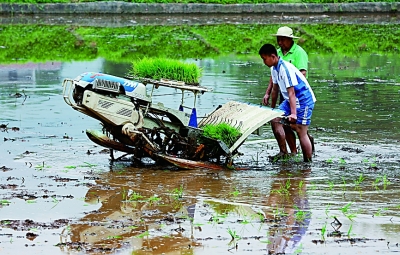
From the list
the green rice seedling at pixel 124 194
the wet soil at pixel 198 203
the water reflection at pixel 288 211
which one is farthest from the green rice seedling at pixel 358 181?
the green rice seedling at pixel 124 194

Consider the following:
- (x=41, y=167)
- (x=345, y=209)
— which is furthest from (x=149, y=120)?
(x=345, y=209)

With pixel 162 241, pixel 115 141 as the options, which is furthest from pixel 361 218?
pixel 115 141

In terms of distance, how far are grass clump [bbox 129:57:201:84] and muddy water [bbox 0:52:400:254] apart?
0.32 metres

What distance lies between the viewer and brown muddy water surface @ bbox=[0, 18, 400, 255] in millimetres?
6027

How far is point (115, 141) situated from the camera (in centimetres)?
877

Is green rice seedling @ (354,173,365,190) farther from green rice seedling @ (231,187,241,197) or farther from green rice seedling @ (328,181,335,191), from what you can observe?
green rice seedling @ (231,187,241,197)

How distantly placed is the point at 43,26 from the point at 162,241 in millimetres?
20106

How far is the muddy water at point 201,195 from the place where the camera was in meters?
6.03

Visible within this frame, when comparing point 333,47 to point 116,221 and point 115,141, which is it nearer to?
point 115,141

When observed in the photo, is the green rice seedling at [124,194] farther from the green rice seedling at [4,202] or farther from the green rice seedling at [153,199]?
the green rice seedling at [4,202]

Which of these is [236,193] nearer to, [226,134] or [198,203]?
[198,203]

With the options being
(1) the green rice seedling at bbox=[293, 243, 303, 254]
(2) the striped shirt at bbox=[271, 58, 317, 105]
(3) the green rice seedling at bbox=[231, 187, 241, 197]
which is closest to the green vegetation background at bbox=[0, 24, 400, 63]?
(2) the striped shirt at bbox=[271, 58, 317, 105]

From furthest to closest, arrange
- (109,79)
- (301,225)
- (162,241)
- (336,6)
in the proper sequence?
(336,6) < (109,79) < (301,225) < (162,241)

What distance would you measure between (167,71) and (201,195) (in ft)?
5.35
